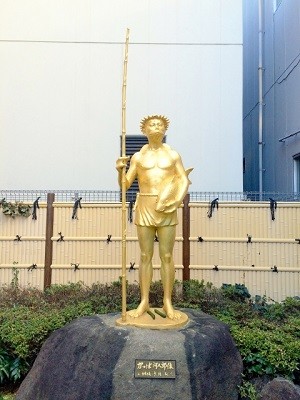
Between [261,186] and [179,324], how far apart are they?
8629mm

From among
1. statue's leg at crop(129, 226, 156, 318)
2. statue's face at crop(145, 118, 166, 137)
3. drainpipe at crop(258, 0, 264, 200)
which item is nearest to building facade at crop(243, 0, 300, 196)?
drainpipe at crop(258, 0, 264, 200)

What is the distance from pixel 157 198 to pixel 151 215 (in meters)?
0.23

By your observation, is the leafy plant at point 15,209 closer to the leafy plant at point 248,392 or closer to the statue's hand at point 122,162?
the statue's hand at point 122,162

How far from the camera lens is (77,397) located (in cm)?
392

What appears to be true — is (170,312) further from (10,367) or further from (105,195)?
(105,195)

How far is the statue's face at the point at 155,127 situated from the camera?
4.82 meters

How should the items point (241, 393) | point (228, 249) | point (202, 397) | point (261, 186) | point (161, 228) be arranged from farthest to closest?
point (261, 186)
point (228, 249)
point (161, 228)
point (241, 393)
point (202, 397)

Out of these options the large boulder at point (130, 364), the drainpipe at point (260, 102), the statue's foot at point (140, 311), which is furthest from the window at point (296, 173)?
the statue's foot at point (140, 311)

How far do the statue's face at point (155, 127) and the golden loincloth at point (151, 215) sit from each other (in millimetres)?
815

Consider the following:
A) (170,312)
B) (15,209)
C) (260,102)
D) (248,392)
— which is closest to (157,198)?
(170,312)

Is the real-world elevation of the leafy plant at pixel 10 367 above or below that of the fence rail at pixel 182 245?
below

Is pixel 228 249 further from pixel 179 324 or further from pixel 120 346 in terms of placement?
pixel 120 346

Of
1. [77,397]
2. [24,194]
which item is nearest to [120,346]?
[77,397]

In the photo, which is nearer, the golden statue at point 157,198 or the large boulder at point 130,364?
the large boulder at point 130,364
